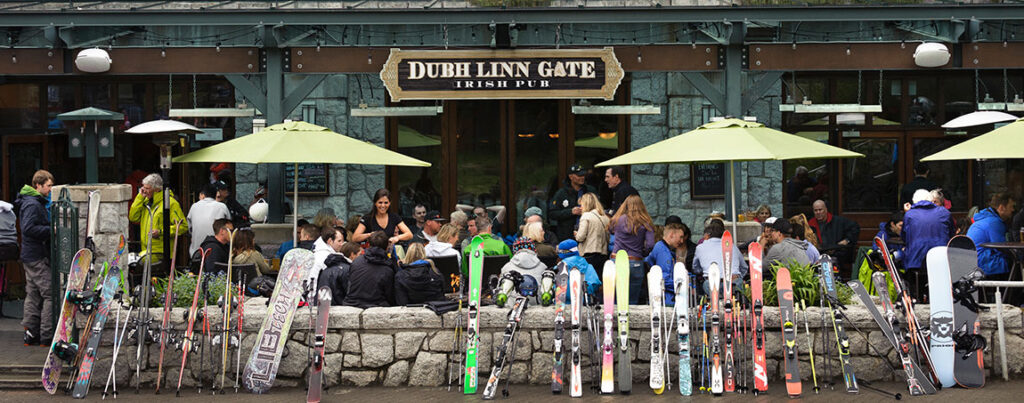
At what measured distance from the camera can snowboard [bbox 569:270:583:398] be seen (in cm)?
773

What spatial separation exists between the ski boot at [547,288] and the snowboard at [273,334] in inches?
69.0

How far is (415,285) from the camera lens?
27.0 ft

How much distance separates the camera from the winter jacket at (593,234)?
33.0 feet

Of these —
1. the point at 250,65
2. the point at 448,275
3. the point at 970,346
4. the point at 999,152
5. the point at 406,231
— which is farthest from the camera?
the point at 250,65

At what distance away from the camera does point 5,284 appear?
1139 centimetres

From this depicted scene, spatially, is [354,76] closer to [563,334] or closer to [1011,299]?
[563,334]

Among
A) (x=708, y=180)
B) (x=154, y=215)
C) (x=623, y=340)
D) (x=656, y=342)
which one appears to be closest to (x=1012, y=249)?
(x=656, y=342)

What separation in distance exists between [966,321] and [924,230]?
198 centimetres

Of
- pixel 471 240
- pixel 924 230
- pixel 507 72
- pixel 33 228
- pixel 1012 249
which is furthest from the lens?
pixel 507 72

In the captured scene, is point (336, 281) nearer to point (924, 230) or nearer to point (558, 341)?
point (558, 341)

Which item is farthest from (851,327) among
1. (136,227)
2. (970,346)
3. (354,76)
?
(136,227)

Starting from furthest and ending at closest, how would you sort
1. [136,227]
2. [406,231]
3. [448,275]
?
[136,227] → [406,231] → [448,275]

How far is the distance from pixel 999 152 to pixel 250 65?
23.9 ft

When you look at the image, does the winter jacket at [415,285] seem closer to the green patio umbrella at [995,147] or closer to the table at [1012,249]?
the green patio umbrella at [995,147]
